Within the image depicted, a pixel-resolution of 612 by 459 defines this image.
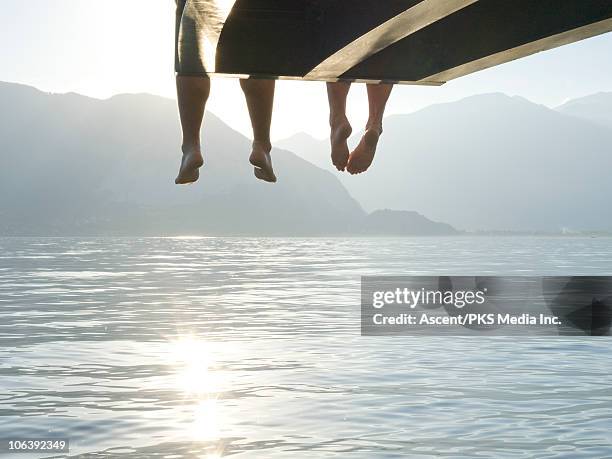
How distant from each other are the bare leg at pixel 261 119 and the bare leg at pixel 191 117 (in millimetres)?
162

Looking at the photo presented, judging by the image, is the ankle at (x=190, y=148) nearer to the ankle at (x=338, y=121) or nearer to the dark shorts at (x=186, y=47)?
the dark shorts at (x=186, y=47)

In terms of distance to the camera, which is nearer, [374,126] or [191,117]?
[191,117]

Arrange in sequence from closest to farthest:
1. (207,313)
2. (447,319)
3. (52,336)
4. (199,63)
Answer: (199,63)
(52,336)
(207,313)
(447,319)

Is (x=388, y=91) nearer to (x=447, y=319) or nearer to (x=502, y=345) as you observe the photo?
(x=502, y=345)

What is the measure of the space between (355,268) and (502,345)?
8057cm

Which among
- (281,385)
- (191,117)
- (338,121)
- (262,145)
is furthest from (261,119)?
(281,385)

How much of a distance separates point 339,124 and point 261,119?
39cm

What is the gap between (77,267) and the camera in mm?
147375

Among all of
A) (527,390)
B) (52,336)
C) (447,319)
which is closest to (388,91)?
(527,390)

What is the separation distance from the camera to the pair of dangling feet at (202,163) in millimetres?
4148

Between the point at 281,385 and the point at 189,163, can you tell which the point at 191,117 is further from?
the point at 281,385

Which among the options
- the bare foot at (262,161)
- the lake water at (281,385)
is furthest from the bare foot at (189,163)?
the lake water at (281,385)

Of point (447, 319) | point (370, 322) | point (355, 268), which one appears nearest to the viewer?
point (370, 322)

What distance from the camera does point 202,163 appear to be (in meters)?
4.26
